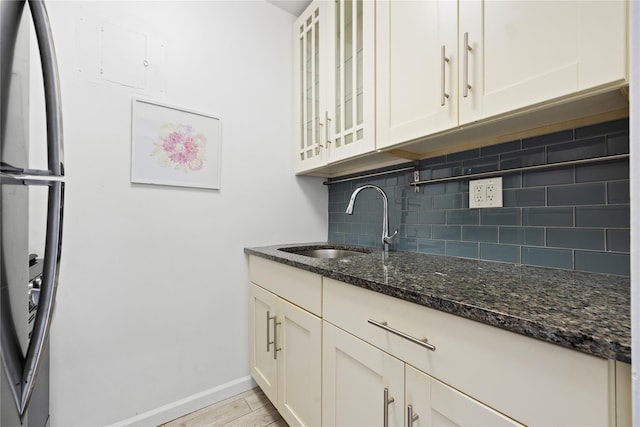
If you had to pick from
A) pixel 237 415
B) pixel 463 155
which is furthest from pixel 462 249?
pixel 237 415

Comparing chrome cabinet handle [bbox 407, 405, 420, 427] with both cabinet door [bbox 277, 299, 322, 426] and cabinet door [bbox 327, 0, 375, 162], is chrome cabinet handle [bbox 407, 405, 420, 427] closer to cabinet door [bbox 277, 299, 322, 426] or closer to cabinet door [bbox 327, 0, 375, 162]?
cabinet door [bbox 277, 299, 322, 426]

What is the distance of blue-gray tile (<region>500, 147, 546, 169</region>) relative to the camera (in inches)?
40.3

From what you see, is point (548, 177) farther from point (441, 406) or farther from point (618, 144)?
point (441, 406)

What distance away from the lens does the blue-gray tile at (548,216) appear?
0.96 meters

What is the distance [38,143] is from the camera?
1.13 metres

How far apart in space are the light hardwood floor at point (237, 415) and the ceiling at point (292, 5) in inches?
94.6

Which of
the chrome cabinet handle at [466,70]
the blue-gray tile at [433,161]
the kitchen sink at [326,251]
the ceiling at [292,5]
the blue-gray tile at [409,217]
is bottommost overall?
the kitchen sink at [326,251]

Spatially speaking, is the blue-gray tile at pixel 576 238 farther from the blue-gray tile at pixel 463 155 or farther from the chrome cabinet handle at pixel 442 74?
the chrome cabinet handle at pixel 442 74

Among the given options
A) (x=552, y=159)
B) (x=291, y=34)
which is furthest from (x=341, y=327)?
(x=291, y=34)

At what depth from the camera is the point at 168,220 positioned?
1.44 meters

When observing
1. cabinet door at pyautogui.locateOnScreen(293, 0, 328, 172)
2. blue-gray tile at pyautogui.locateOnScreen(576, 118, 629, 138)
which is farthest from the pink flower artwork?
blue-gray tile at pyautogui.locateOnScreen(576, 118, 629, 138)

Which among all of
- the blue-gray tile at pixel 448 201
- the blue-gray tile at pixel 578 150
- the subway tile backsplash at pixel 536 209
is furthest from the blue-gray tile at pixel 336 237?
the blue-gray tile at pixel 578 150

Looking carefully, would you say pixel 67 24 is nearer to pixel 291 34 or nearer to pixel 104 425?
pixel 291 34

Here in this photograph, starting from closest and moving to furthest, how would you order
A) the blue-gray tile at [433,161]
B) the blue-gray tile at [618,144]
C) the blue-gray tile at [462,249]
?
the blue-gray tile at [618,144] < the blue-gray tile at [462,249] < the blue-gray tile at [433,161]
